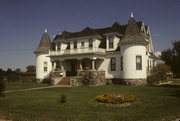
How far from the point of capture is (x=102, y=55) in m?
33.9

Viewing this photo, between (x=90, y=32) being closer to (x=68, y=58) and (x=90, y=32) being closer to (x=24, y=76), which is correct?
(x=68, y=58)

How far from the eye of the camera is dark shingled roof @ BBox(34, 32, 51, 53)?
4128cm

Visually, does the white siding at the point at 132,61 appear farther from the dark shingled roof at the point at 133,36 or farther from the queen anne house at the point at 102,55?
the dark shingled roof at the point at 133,36

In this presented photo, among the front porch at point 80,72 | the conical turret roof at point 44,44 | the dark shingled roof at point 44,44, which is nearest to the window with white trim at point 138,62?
the front porch at point 80,72

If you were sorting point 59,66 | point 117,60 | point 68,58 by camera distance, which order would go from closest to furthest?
1. point 117,60
2. point 68,58
3. point 59,66

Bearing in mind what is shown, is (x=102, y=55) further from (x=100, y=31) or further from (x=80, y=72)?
(x=100, y=31)

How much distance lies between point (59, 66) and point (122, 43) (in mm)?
14810

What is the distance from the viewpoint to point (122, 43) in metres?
30.7

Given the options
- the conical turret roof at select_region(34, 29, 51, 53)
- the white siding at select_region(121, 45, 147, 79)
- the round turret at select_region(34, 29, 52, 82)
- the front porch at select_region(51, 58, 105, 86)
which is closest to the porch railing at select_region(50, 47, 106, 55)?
the front porch at select_region(51, 58, 105, 86)

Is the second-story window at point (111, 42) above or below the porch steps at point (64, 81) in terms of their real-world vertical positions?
above

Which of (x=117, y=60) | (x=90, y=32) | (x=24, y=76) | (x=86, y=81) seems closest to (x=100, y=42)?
(x=90, y=32)

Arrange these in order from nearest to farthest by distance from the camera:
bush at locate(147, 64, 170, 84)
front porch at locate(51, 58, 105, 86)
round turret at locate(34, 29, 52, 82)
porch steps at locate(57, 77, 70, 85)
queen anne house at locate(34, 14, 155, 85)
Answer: queen anne house at locate(34, 14, 155, 85)
front porch at locate(51, 58, 105, 86)
bush at locate(147, 64, 170, 84)
porch steps at locate(57, 77, 70, 85)
round turret at locate(34, 29, 52, 82)

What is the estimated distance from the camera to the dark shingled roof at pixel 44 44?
4128 cm

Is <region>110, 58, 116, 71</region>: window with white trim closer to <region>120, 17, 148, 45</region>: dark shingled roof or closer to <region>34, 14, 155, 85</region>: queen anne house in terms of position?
<region>34, 14, 155, 85</region>: queen anne house
